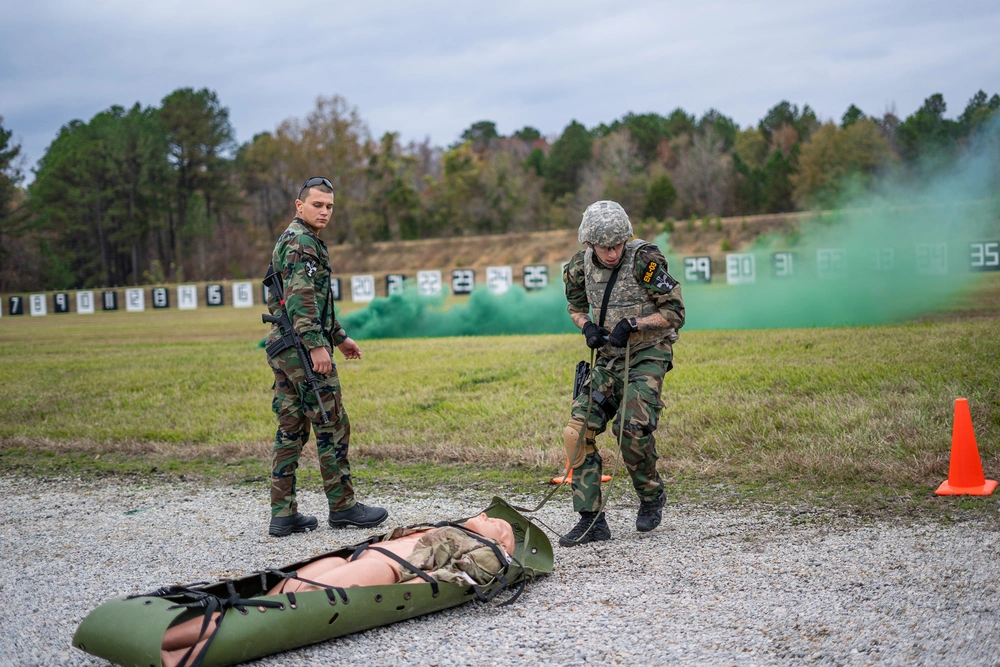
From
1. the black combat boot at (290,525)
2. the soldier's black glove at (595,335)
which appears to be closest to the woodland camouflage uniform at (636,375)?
the soldier's black glove at (595,335)

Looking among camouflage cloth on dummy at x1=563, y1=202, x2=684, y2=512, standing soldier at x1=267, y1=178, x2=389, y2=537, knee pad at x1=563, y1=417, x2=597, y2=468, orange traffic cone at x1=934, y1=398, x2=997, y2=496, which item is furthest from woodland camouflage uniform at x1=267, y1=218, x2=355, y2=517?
orange traffic cone at x1=934, y1=398, x2=997, y2=496

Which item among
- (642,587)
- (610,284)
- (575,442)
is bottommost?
(642,587)

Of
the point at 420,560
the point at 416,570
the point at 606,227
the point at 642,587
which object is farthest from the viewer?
the point at 606,227

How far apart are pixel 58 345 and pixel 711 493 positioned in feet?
60.6

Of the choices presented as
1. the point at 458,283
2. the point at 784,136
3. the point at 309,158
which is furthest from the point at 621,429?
the point at 784,136

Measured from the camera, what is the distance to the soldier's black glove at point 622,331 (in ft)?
18.2

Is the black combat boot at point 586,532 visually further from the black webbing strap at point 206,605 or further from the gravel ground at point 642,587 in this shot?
the black webbing strap at point 206,605

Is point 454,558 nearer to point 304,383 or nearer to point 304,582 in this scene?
point 304,582

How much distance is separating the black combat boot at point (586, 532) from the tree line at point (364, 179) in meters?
35.5

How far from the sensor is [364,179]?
69.3 meters

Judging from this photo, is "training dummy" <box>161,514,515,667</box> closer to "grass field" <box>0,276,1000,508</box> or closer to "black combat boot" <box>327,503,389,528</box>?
"black combat boot" <box>327,503,389,528</box>

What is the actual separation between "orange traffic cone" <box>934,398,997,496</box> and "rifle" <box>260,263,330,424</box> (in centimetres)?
462

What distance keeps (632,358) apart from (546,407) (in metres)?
4.54

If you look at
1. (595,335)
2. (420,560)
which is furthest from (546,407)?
(420,560)
